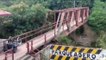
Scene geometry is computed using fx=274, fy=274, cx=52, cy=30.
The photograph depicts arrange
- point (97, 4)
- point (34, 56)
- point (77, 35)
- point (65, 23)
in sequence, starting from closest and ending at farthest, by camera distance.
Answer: point (34, 56), point (65, 23), point (77, 35), point (97, 4)

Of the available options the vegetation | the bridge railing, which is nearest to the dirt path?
the vegetation

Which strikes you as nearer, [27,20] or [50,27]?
[50,27]

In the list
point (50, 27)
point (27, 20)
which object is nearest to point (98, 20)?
point (50, 27)

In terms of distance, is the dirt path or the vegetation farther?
the dirt path

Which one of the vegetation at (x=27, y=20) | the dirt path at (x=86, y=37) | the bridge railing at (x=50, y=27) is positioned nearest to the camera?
the bridge railing at (x=50, y=27)

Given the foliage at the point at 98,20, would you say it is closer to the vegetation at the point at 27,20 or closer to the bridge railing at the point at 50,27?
the vegetation at the point at 27,20

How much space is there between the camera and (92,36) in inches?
861

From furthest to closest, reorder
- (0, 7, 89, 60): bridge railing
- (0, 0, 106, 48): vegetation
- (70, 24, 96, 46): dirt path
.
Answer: (70, 24, 96, 46): dirt path → (0, 0, 106, 48): vegetation → (0, 7, 89, 60): bridge railing

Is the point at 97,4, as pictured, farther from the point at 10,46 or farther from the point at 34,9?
the point at 10,46

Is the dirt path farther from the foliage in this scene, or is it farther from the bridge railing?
the bridge railing

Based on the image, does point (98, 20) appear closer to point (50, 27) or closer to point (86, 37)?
point (86, 37)

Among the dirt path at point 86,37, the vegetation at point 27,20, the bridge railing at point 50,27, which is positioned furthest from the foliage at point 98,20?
the bridge railing at point 50,27

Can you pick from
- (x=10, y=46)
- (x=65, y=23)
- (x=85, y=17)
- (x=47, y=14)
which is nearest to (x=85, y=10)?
(x=85, y=17)

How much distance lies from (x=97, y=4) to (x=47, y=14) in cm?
766
